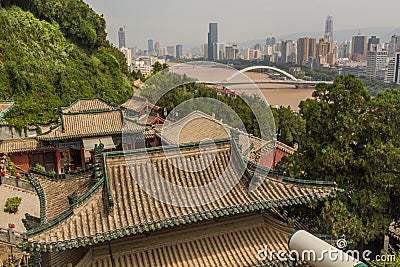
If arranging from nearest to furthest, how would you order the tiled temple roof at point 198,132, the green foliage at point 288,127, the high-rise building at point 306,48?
1. the tiled temple roof at point 198,132
2. the green foliage at point 288,127
3. the high-rise building at point 306,48

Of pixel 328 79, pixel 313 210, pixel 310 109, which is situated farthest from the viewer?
pixel 328 79

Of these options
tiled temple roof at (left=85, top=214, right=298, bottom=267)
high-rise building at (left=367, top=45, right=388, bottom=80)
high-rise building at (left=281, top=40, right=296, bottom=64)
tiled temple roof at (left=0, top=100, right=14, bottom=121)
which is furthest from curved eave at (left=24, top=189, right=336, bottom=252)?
high-rise building at (left=281, top=40, right=296, bottom=64)

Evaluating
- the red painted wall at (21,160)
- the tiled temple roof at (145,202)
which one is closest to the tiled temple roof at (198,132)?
the tiled temple roof at (145,202)

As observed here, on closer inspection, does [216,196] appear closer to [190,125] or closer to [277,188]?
[277,188]

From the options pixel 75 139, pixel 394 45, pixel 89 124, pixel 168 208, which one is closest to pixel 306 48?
pixel 394 45

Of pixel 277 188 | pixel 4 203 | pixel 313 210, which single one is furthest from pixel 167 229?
pixel 4 203

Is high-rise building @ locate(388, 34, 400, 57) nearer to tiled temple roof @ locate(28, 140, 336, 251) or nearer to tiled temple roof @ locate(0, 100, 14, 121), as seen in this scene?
tiled temple roof @ locate(0, 100, 14, 121)

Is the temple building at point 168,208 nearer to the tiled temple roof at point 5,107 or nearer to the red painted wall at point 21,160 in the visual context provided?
the tiled temple roof at point 5,107
